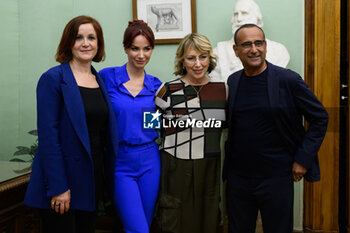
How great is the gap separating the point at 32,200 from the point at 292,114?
1252 mm

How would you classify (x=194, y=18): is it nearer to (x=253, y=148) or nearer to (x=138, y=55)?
(x=138, y=55)

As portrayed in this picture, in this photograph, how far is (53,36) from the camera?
8.87ft

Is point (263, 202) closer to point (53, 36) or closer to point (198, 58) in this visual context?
point (198, 58)

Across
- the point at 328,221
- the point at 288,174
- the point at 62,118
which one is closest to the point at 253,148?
the point at 288,174

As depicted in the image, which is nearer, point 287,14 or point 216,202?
point 216,202

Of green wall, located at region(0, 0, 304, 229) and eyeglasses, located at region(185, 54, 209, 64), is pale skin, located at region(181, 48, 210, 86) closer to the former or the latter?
eyeglasses, located at region(185, 54, 209, 64)

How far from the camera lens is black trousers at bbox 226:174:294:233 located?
1544mm

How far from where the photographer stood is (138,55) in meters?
1.68

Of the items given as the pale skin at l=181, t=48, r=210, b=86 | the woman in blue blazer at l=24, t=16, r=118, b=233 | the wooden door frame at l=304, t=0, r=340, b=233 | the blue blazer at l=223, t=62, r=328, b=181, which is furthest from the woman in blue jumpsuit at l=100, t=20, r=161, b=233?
the wooden door frame at l=304, t=0, r=340, b=233

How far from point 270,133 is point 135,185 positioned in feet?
2.36

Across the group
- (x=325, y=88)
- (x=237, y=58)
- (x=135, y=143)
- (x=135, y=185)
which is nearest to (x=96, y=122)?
(x=135, y=143)

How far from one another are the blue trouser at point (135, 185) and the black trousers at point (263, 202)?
0.42m

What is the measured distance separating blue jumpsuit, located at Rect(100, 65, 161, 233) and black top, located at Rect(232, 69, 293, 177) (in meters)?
0.46

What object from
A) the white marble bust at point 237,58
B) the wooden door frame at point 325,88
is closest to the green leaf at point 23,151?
the white marble bust at point 237,58
